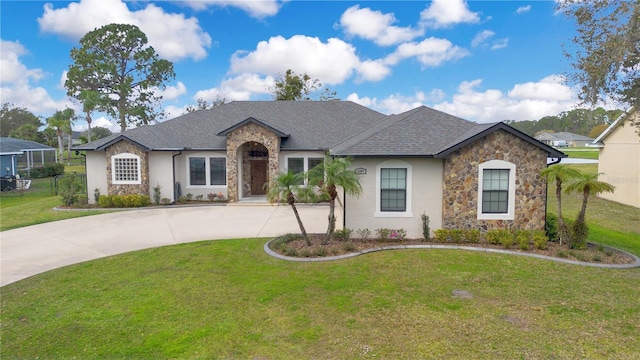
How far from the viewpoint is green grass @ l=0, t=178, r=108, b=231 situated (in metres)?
16.3

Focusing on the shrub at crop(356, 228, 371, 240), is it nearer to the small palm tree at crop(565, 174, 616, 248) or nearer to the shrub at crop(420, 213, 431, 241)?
the shrub at crop(420, 213, 431, 241)

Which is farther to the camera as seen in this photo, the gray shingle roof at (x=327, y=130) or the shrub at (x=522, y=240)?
the gray shingle roof at (x=327, y=130)

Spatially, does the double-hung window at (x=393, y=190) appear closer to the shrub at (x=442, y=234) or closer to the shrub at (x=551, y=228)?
the shrub at (x=442, y=234)

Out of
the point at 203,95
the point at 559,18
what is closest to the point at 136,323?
the point at 559,18

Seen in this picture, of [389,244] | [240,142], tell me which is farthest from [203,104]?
[389,244]

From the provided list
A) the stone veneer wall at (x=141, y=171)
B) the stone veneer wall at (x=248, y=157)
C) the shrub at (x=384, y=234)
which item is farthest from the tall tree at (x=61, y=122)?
the shrub at (x=384, y=234)

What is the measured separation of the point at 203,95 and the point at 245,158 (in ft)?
108

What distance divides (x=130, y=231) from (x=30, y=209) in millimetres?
9419

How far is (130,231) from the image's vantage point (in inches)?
564

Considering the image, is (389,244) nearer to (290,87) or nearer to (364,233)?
(364,233)

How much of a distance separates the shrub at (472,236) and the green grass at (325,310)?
1.41 meters

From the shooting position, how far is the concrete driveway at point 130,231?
36.1ft

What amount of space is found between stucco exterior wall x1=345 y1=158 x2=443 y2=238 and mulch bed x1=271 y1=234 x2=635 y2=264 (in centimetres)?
57

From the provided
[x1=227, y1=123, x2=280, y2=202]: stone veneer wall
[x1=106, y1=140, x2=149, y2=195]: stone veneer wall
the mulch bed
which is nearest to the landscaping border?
the mulch bed
